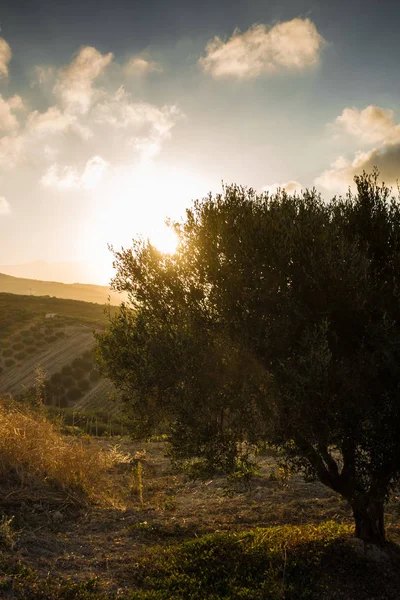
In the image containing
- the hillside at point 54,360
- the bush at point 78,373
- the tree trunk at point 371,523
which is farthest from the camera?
the bush at point 78,373

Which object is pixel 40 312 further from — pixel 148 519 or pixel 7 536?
pixel 7 536

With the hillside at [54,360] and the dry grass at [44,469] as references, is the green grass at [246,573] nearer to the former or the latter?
the dry grass at [44,469]

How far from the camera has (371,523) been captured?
33.9 feet

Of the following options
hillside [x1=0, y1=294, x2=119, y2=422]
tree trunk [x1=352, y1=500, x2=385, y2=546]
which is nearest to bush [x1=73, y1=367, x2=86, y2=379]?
hillside [x1=0, y1=294, x2=119, y2=422]

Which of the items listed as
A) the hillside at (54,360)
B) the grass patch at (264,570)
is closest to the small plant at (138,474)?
the grass patch at (264,570)

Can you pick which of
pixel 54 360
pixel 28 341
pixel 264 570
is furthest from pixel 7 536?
pixel 28 341

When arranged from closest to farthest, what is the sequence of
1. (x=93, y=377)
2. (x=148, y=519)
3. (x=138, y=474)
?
(x=148, y=519), (x=138, y=474), (x=93, y=377)

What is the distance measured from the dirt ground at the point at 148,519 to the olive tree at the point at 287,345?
212 cm

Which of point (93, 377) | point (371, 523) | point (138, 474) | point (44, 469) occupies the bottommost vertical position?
point (93, 377)

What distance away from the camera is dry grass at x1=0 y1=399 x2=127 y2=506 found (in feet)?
43.5

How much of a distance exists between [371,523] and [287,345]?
5.34 m

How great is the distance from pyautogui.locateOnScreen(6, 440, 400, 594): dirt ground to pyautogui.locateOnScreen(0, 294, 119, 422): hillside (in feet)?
79.8

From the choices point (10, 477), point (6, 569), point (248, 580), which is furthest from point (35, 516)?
point (248, 580)

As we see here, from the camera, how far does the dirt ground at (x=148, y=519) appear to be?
9.71 metres
